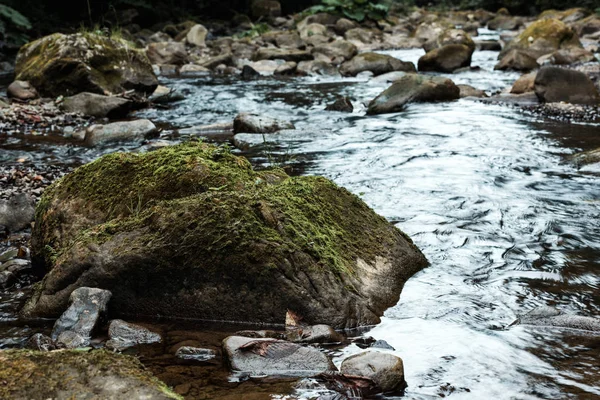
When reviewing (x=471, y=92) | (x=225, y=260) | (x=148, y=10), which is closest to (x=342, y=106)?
(x=471, y=92)

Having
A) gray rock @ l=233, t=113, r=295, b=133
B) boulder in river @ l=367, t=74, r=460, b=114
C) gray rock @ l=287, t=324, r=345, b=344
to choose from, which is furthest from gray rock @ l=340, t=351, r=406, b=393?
boulder in river @ l=367, t=74, r=460, b=114

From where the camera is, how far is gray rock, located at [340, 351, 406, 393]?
2662 millimetres

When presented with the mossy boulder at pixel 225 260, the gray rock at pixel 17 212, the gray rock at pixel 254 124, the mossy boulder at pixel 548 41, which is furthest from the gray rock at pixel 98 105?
the mossy boulder at pixel 548 41

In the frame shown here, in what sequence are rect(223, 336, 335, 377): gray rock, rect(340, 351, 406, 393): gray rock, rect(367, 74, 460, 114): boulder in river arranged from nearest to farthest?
rect(340, 351, 406, 393): gray rock < rect(223, 336, 335, 377): gray rock < rect(367, 74, 460, 114): boulder in river

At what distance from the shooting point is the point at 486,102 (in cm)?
1135

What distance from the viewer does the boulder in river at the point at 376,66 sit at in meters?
16.0

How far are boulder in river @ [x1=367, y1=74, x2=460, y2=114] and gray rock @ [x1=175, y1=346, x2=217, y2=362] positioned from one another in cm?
831

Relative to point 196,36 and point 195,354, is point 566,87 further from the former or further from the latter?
point 196,36

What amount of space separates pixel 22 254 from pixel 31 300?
1.02 m

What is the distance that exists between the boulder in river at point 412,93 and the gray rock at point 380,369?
27.4 ft

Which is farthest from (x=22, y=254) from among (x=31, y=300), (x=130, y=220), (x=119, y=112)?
(x=119, y=112)

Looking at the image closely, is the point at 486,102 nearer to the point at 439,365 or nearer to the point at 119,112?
the point at 119,112

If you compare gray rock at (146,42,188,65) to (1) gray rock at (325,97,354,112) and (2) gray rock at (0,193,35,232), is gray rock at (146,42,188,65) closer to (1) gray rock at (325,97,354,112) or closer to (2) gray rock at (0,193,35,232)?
(1) gray rock at (325,97,354,112)

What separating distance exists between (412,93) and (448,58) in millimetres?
5023
